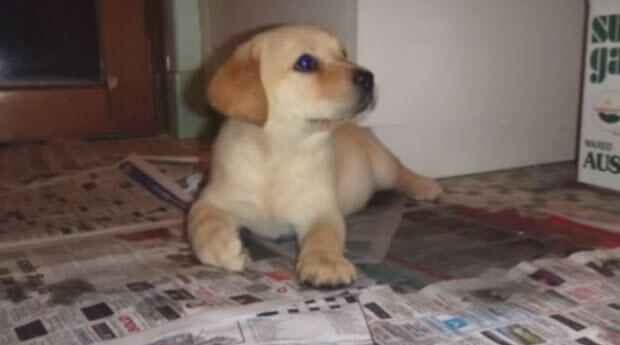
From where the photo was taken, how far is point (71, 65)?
2.21 meters

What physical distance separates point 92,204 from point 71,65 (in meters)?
1.03

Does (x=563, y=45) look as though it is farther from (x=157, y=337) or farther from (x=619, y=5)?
(x=157, y=337)

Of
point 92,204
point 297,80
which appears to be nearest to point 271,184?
point 297,80

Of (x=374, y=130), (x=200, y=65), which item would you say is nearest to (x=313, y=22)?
(x=374, y=130)

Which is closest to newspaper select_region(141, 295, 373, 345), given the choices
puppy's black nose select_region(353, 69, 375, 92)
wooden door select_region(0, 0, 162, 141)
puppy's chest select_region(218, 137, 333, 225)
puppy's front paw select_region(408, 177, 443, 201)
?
puppy's chest select_region(218, 137, 333, 225)

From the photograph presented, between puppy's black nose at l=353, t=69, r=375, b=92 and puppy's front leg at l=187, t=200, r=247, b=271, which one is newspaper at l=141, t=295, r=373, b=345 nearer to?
puppy's front leg at l=187, t=200, r=247, b=271

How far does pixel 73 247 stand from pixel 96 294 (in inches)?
10.4

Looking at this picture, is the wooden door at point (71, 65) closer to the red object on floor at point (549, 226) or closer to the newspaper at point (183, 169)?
the newspaper at point (183, 169)

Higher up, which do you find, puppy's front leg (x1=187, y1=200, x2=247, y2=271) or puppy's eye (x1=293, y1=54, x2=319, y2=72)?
puppy's eye (x1=293, y1=54, x2=319, y2=72)

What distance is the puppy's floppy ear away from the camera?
0.92m

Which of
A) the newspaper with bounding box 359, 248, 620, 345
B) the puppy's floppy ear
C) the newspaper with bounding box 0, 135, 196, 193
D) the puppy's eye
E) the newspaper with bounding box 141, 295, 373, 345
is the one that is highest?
the puppy's eye

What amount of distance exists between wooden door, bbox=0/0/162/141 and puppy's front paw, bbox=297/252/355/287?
5.19 feet

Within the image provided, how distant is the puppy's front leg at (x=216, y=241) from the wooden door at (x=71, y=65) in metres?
1.40

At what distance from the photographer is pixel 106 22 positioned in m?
2.16
